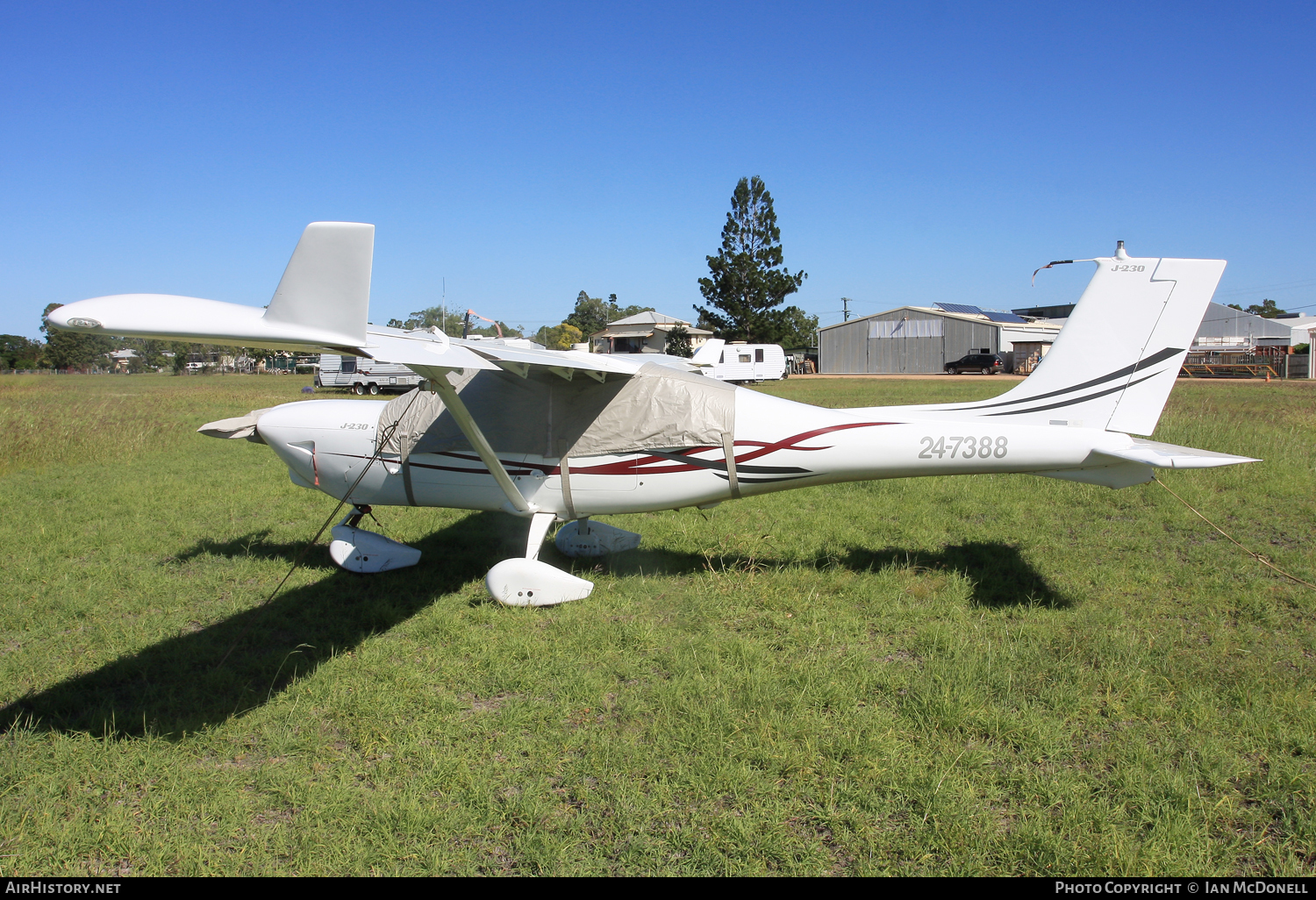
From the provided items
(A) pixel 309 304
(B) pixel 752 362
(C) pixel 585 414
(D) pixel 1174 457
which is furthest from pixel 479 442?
(B) pixel 752 362

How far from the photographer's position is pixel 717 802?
10.4 ft

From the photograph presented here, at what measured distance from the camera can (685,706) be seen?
390 cm

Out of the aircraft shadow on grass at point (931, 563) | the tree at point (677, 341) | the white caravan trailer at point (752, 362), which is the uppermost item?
the tree at point (677, 341)

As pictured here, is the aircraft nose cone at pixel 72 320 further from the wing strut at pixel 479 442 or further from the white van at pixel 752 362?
the white van at pixel 752 362

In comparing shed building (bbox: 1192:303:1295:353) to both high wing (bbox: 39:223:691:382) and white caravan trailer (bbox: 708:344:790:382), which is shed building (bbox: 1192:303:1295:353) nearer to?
white caravan trailer (bbox: 708:344:790:382)

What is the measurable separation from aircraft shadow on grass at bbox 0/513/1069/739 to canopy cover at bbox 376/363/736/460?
4.35ft

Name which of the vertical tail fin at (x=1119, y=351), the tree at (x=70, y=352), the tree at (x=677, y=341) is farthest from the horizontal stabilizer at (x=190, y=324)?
the tree at (x=70, y=352)

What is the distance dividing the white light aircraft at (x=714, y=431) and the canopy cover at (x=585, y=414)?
0.01 m

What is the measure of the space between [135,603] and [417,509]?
353 cm

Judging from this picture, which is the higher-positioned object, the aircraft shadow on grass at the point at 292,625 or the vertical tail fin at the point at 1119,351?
the vertical tail fin at the point at 1119,351

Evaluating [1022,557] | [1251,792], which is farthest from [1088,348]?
[1251,792]

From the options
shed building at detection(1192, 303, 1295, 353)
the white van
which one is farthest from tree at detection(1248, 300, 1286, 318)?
the white van

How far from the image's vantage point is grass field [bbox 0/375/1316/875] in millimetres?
2924

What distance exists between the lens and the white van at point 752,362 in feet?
120
